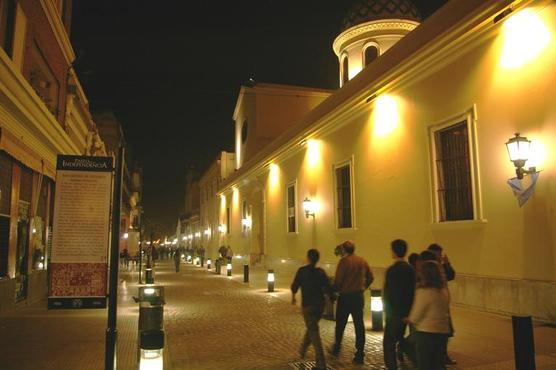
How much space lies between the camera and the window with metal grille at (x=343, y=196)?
58.2 ft

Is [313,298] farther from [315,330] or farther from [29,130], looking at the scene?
[29,130]

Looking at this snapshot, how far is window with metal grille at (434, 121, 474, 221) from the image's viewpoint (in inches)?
456

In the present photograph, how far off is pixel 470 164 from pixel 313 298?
6.03 metres

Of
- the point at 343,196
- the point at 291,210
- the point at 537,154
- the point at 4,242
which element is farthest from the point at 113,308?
the point at 291,210

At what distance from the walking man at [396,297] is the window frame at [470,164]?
4.99 metres

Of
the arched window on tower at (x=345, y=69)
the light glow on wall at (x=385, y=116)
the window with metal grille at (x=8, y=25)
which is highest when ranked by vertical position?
the arched window on tower at (x=345, y=69)

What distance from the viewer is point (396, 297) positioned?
252 inches

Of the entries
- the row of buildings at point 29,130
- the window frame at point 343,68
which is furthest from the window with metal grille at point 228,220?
the row of buildings at point 29,130

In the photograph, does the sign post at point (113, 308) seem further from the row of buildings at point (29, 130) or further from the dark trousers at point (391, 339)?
the row of buildings at point (29, 130)

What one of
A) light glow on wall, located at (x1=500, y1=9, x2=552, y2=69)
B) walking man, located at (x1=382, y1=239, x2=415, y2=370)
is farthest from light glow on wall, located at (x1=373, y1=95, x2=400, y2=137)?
walking man, located at (x1=382, y1=239, x2=415, y2=370)

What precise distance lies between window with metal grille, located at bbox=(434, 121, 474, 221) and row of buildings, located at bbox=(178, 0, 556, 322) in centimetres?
3

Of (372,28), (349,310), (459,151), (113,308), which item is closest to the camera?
(113,308)

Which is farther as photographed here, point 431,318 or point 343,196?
point 343,196

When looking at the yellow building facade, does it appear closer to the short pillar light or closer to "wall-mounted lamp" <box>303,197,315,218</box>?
"wall-mounted lamp" <box>303,197,315,218</box>
